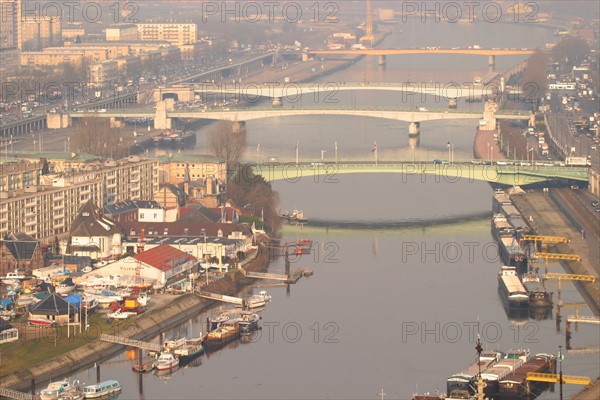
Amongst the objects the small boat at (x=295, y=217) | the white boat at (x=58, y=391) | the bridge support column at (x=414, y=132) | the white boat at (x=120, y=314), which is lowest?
the bridge support column at (x=414, y=132)

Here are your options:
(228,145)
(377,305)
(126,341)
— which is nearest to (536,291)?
(377,305)

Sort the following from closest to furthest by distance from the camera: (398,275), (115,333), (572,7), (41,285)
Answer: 1. (115,333)
2. (41,285)
3. (398,275)
4. (572,7)

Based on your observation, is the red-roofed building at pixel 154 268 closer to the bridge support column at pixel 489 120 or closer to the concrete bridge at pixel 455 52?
the bridge support column at pixel 489 120

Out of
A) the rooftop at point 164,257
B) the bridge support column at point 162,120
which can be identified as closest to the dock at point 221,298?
the rooftop at point 164,257

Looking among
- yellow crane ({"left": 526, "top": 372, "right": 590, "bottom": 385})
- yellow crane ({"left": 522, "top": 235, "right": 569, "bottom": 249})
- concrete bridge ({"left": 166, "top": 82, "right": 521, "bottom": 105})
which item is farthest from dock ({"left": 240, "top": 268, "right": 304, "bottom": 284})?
concrete bridge ({"left": 166, "top": 82, "right": 521, "bottom": 105})

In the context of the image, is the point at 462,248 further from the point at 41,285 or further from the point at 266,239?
the point at 41,285

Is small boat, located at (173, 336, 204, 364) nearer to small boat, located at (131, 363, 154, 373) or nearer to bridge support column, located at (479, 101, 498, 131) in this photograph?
small boat, located at (131, 363, 154, 373)

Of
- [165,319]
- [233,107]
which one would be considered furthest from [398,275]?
[233,107]

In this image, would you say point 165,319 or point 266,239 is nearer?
point 165,319
